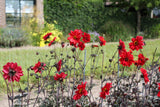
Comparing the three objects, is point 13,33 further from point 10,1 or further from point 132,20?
point 132,20

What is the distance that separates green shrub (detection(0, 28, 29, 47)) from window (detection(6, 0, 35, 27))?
226cm

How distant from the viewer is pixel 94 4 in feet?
42.3

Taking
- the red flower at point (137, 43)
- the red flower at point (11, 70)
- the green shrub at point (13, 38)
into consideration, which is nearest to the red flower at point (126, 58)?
the red flower at point (137, 43)

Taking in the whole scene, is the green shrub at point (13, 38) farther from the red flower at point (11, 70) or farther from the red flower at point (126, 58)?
the red flower at point (11, 70)

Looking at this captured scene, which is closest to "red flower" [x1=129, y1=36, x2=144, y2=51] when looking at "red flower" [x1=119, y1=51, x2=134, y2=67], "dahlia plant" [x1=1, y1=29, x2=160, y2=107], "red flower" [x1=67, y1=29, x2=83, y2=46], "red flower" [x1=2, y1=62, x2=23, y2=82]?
"dahlia plant" [x1=1, y1=29, x2=160, y2=107]

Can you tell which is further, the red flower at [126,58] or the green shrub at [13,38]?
the green shrub at [13,38]

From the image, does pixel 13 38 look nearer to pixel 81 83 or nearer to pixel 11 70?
pixel 81 83

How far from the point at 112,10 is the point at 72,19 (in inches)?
105

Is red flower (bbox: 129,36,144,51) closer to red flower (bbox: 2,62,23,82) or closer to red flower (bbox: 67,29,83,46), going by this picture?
red flower (bbox: 67,29,83,46)

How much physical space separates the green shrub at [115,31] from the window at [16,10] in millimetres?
3592

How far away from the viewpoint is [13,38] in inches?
356

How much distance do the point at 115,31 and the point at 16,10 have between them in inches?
185

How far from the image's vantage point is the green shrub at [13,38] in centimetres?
895

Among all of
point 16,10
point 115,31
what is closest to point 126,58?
point 115,31
